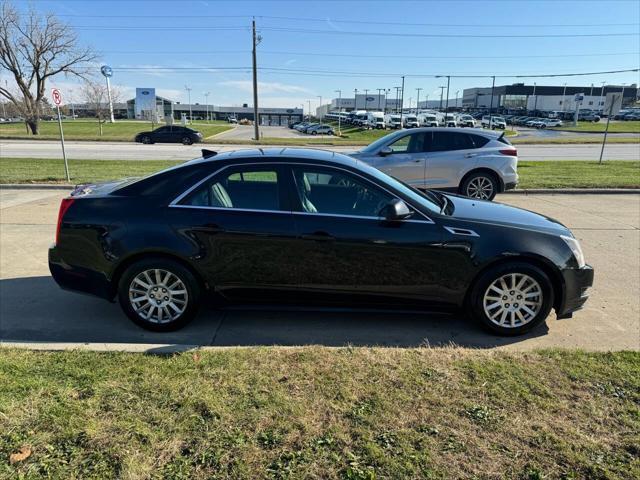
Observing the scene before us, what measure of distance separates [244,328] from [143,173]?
11.3 m

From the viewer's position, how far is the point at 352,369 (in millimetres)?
3309

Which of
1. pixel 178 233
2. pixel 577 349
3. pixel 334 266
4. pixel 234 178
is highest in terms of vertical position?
pixel 234 178

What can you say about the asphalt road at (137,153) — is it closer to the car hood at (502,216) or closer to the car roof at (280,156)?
the car roof at (280,156)

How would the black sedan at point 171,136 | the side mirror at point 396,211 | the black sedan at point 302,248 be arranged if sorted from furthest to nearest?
the black sedan at point 171,136, the black sedan at point 302,248, the side mirror at point 396,211

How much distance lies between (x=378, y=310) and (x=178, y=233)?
1.91 m

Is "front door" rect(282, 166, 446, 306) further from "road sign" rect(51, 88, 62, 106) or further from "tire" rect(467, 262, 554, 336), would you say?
"road sign" rect(51, 88, 62, 106)

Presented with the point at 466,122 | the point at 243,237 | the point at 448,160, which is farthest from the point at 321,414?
the point at 466,122

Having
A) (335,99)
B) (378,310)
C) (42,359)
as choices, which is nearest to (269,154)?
(378,310)

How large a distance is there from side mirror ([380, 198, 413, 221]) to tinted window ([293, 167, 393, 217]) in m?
0.11

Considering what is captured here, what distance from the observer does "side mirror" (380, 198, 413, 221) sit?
12.9ft

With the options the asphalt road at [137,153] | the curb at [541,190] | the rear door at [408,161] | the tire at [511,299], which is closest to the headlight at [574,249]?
the tire at [511,299]

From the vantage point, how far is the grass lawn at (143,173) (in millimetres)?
12508

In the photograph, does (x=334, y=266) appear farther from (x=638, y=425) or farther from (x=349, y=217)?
(x=638, y=425)

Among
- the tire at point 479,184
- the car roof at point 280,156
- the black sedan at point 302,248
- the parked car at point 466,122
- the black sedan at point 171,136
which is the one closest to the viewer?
the black sedan at point 302,248
